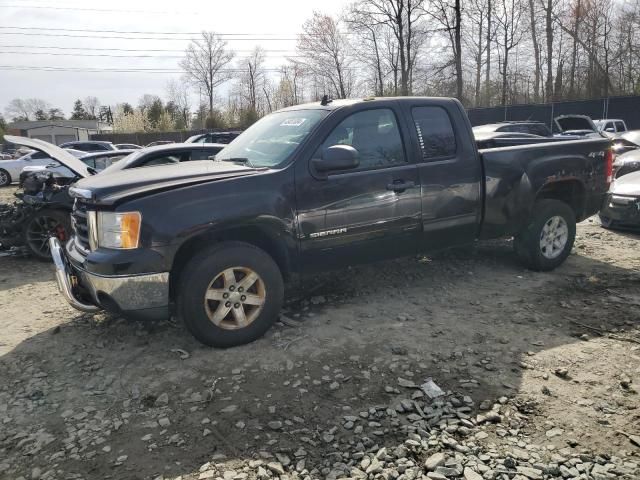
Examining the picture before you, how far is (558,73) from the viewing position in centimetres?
3922

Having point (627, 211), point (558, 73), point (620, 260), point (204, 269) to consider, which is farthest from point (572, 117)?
point (558, 73)

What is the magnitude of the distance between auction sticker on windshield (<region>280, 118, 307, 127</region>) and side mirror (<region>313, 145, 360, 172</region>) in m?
0.61

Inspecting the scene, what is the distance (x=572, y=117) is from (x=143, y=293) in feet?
65.6

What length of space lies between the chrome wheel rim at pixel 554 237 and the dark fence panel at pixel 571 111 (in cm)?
2344

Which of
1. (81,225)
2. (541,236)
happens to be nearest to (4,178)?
(81,225)

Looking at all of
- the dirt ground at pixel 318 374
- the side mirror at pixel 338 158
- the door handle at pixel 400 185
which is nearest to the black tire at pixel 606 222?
the dirt ground at pixel 318 374

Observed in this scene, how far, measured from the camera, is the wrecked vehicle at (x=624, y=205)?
25.5 ft

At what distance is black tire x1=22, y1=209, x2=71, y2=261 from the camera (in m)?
7.35

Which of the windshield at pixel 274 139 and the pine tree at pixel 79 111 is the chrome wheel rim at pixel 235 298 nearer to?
the windshield at pixel 274 139

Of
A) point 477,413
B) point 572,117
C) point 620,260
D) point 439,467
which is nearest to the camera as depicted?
point 439,467

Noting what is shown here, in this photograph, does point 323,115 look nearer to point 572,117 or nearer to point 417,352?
point 417,352

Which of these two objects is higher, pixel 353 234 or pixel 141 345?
pixel 353 234

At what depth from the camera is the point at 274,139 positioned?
4.62 meters

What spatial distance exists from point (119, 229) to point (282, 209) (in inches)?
48.7
